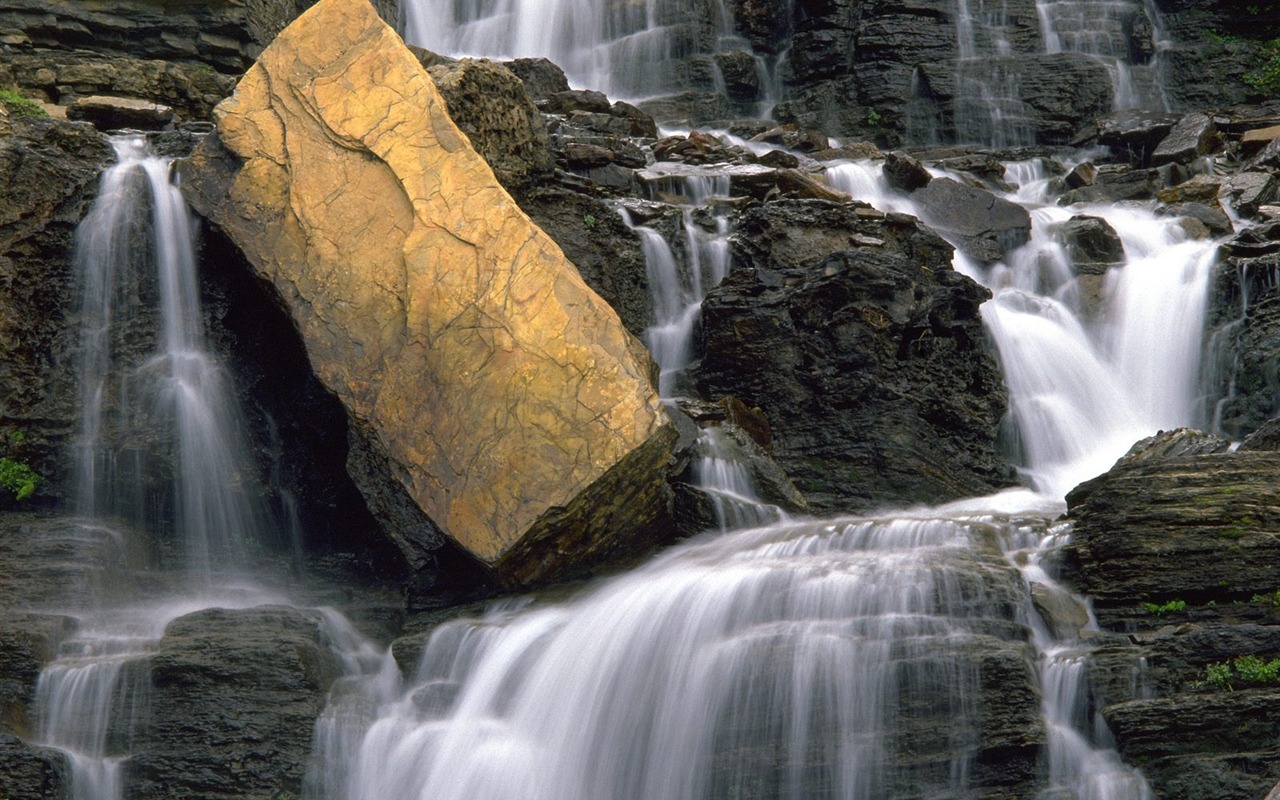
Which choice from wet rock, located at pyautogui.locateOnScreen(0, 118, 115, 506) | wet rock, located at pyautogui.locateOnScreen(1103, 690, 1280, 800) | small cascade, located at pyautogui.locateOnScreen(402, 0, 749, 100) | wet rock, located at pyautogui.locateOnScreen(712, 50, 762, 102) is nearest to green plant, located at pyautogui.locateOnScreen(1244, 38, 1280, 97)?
wet rock, located at pyautogui.locateOnScreen(712, 50, 762, 102)

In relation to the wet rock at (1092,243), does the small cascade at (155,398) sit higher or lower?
lower

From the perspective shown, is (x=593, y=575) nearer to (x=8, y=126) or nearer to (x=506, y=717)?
(x=506, y=717)

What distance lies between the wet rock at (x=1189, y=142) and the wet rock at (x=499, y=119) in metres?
10.4

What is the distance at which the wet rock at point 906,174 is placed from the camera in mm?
16141

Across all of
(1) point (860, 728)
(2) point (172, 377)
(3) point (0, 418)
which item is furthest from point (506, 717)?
(3) point (0, 418)

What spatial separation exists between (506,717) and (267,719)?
1.52 meters

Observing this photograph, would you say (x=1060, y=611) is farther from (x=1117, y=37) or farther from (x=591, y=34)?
(x=1117, y=37)

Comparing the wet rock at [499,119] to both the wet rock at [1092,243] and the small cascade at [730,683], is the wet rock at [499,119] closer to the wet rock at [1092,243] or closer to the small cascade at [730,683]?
the small cascade at [730,683]

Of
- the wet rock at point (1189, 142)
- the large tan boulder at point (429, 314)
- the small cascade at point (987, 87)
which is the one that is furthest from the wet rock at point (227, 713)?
the small cascade at point (987, 87)

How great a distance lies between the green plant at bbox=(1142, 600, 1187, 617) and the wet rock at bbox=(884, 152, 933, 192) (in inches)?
386

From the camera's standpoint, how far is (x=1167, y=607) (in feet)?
23.6

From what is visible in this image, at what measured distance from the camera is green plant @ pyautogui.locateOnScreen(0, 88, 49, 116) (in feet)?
41.2

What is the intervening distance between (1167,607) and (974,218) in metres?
8.72

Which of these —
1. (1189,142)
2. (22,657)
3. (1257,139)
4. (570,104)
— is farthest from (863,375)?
(1257,139)
